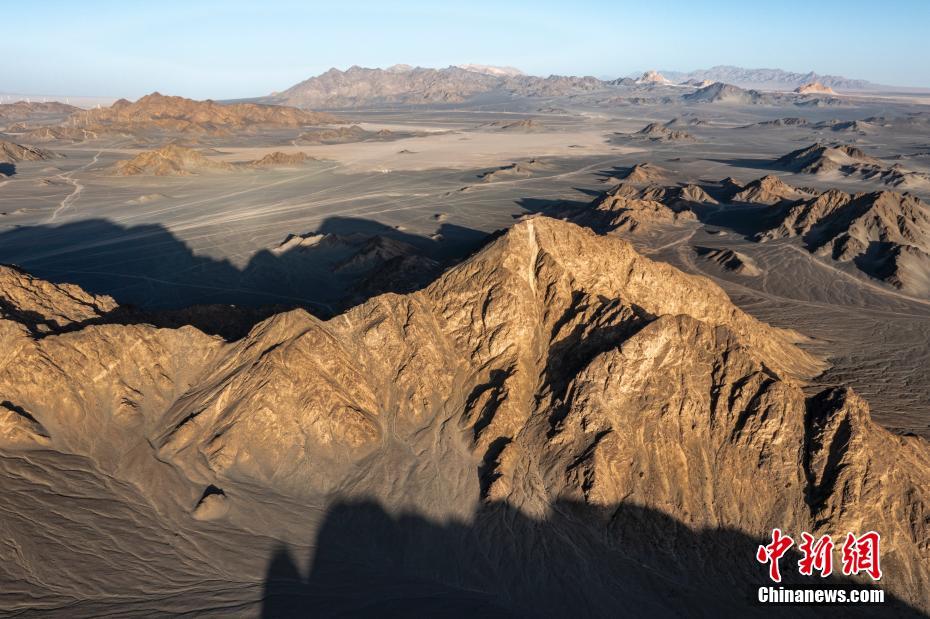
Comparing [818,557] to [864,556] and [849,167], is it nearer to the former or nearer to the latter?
[864,556]

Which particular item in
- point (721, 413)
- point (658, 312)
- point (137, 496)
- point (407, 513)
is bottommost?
point (407, 513)

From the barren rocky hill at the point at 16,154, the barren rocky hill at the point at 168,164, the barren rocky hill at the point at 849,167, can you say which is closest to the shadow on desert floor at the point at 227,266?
the barren rocky hill at the point at 168,164

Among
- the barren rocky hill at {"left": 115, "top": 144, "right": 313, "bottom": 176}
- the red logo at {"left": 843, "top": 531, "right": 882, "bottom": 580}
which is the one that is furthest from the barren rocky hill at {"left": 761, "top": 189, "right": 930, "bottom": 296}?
the barren rocky hill at {"left": 115, "top": 144, "right": 313, "bottom": 176}

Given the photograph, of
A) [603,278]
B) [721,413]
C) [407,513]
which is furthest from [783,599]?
[603,278]

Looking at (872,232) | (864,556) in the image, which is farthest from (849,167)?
(864,556)

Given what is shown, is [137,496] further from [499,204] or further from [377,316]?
[499,204]

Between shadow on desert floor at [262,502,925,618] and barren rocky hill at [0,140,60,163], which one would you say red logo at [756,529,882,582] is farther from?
barren rocky hill at [0,140,60,163]

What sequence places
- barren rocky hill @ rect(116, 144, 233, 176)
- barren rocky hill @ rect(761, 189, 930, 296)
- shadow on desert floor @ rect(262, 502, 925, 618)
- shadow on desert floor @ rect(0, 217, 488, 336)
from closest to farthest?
shadow on desert floor @ rect(262, 502, 925, 618) < shadow on desert floor @ rect(0, 217, 488, 336) < barren rocky hill @ rect(761, 189, 930, 296) < barren rocky hill @ rect(116, 144, 233, 176)

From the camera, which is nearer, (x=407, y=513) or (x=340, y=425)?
(x=407, y=513)
